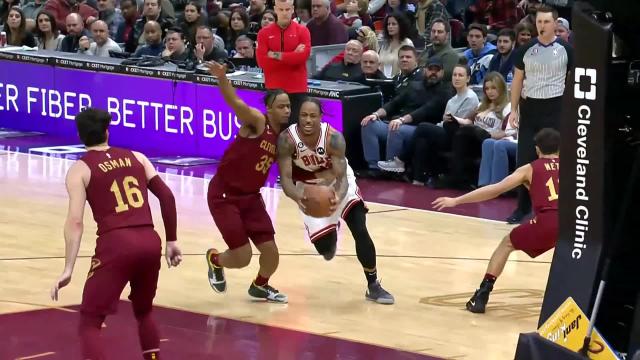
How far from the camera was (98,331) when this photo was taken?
303 inches

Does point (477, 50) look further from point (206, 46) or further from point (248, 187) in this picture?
point (248, 187)

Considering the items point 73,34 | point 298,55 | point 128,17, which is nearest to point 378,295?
point 298,55

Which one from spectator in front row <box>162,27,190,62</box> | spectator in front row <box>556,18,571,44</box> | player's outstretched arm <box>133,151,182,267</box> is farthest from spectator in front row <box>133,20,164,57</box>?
player's outstretched arm <box>133,151,182,267</box>

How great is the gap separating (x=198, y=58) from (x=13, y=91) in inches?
111

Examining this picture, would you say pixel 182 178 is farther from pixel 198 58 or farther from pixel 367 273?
pixel 367 273

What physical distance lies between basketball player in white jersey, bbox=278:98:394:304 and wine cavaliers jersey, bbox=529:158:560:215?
4.16 ft

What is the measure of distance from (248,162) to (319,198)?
568mm

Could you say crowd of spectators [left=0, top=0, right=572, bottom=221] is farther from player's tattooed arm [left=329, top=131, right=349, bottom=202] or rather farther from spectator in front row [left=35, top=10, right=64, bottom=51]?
player's tattooed arm [left=329, top=131, right=349, bottom=202]

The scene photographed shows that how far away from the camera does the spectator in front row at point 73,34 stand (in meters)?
19.5

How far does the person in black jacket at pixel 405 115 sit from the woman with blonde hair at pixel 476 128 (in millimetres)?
421

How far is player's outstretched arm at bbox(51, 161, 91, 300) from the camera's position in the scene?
768 centimetres


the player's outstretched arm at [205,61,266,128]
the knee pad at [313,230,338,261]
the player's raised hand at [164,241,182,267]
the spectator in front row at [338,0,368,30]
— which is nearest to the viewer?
the player's raised hand at [164,241,182,267]

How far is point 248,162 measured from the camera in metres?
10.0

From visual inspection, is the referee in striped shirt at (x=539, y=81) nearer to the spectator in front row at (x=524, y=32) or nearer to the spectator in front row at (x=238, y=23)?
the spectator in front row at (x=524, y=32)
